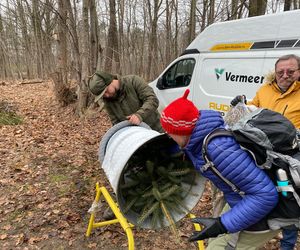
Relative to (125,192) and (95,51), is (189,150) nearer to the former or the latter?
(125,192)

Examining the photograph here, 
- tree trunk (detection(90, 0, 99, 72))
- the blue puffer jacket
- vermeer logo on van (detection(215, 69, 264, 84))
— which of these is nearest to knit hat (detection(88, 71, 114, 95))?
Answer: the blue puffer jacket

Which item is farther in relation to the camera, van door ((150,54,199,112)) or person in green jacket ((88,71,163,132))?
van door ((150,54,199,112))

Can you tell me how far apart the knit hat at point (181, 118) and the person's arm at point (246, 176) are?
20cm

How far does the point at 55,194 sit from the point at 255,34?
4.80 meters

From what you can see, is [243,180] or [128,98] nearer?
[243,180]

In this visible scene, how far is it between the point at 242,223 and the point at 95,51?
30.4 ft

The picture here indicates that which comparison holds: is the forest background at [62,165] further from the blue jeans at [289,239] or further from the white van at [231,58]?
the white van at [231,58]

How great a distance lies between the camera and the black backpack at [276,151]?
1621 mm

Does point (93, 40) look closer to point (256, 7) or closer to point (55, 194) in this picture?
point (256, 7)

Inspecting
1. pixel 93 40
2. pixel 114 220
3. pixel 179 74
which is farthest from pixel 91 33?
pixel 114 220

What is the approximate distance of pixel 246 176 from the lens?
1.61m

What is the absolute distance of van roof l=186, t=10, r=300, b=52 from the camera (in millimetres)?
5117

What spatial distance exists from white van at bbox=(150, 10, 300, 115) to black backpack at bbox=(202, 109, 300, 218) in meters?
3.97

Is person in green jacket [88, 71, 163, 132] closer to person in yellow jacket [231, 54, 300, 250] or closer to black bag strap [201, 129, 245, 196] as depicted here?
person in yellow jacket [231, 54, 300, 250]
